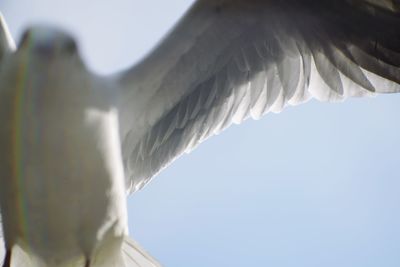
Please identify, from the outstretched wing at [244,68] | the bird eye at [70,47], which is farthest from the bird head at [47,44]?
the outstretched wing at [244,68]

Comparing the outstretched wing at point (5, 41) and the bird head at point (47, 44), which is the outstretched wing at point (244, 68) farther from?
the outstretched wing at point (5, 41)

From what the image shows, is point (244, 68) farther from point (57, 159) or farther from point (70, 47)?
point (57, 159)

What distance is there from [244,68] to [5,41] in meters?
1.06

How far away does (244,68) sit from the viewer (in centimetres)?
368

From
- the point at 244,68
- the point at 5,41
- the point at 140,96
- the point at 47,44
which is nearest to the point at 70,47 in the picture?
the point at 47,44

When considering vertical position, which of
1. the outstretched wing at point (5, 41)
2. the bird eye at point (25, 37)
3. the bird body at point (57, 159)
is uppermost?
the bird eye at point (25, 37)

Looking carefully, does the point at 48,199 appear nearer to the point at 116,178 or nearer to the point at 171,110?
the point at 116,178

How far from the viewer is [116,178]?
326 centimetres

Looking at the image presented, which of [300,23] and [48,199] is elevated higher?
[300,23]

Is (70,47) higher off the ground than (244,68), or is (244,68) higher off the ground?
(70,47)

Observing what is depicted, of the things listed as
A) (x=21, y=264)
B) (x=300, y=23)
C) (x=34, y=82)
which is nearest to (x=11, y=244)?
(x=21, y=264)

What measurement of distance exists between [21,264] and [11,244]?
0.14 m

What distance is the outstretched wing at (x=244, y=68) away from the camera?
11.3 ft

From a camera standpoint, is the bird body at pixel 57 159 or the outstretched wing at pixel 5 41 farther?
the outstretched wing at pixel 5 41
